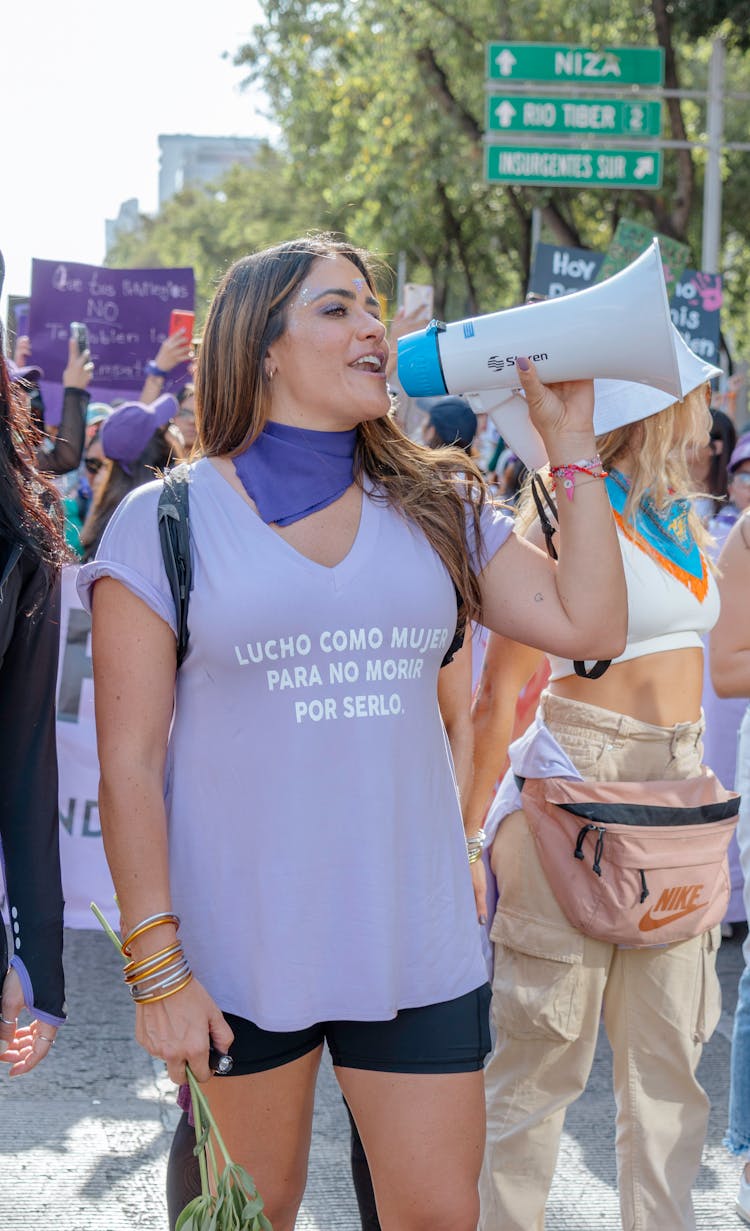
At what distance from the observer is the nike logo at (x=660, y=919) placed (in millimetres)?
3027

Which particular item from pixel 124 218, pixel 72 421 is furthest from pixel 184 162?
pixel 72 421

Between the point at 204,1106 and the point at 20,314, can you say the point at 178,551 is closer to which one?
the point at 204,1106

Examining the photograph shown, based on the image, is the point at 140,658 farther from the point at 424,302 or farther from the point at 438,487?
the point at 424,302

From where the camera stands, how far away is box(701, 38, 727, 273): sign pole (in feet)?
47.3

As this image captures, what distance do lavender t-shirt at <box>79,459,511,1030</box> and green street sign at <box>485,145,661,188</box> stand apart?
12141mm

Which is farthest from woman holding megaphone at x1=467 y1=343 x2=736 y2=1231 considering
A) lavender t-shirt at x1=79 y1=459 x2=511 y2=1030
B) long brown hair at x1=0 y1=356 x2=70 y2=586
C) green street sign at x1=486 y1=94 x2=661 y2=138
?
green street sign at x1=486 y1=94 x2=661 y2=138

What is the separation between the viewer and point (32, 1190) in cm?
369

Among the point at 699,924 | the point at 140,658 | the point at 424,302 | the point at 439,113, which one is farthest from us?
the point at 439,113

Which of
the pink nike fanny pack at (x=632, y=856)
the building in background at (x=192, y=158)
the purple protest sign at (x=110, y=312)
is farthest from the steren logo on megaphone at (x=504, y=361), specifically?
the building in background at (x=192, y=158)

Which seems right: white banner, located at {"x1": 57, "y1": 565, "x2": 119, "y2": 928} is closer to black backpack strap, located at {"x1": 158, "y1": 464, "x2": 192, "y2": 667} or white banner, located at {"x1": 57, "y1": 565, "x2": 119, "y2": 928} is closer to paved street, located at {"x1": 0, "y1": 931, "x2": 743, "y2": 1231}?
paved street, located at {"x1": 0, "y1": 931, "x2": 743, "y2": 1231}

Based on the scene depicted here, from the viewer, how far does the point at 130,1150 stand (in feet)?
12.9

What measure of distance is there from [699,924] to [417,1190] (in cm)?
96

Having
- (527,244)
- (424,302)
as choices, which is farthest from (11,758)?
(527,244)

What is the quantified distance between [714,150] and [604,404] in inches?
484
